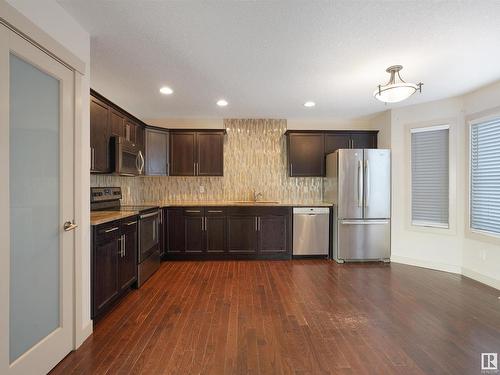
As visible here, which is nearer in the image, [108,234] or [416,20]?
[416,20]

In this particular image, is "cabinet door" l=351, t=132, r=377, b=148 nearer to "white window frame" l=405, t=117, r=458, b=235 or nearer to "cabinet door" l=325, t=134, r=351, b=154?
"cabinet door" l=325, t=134, r=351, b=154

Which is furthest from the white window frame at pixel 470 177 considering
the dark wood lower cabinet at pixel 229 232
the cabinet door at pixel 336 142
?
the dark wood lower cabinet at pixel 229 232

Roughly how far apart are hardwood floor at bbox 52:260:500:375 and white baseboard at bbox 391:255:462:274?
0.28 metres

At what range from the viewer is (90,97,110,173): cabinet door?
261 centimetres

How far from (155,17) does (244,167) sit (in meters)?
3.09

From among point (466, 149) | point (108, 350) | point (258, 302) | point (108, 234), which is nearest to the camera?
point (108, 350)

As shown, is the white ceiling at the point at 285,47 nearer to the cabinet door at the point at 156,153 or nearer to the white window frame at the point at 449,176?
the white window frame at the point at 449,176

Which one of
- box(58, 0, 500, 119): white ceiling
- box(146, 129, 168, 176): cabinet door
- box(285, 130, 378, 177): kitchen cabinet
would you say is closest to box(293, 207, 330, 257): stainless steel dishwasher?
box(285, 130, 378, 177): kitchen cabinet

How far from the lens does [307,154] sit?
179 inches

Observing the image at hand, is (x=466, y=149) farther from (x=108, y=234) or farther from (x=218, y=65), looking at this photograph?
(x=108, y=234)

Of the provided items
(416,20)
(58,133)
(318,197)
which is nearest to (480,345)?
(416,20)

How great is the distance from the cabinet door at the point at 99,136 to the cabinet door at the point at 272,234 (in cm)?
241

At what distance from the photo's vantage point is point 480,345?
1.90 metres

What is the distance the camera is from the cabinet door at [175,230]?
407 cm
